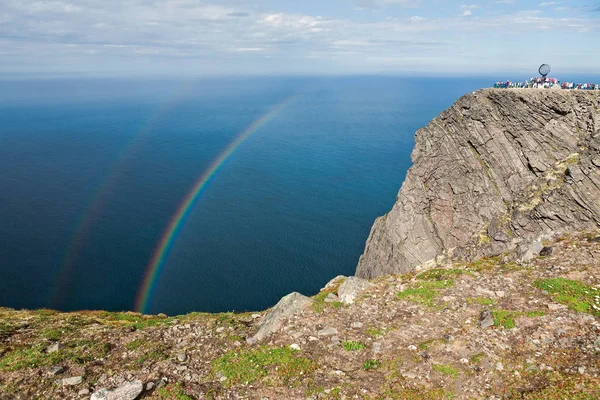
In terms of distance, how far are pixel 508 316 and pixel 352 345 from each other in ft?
28.3

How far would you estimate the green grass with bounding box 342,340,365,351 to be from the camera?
18.1 metres

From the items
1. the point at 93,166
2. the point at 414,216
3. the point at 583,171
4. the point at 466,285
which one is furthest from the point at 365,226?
the point at 93,166

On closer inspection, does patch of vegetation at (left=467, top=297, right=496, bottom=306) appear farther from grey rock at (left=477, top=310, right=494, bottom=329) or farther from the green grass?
the green grass

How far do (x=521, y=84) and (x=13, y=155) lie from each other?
197 m

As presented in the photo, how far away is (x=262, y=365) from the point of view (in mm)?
17203

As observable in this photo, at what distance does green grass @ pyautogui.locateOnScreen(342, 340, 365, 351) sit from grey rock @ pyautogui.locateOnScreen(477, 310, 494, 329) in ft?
21.2

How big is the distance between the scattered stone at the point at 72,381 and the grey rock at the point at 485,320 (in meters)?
19.6

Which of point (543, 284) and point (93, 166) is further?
point (93, 166)

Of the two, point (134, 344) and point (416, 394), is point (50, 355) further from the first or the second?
point (416, 394)

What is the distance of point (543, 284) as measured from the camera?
22.0 m

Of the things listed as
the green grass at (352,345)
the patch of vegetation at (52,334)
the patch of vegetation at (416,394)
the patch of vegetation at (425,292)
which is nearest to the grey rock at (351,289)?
the patch of vegetation at (425,292)

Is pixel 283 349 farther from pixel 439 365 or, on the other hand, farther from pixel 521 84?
pixel 521 84

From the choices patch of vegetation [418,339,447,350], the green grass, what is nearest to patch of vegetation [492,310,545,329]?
patch of vegetation [418,339,447,350]

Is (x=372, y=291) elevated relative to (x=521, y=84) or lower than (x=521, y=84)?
lower
